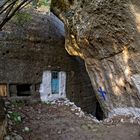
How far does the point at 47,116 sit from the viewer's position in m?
10.7

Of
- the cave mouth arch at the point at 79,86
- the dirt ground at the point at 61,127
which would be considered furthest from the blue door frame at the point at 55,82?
the dirt ground at the point at 61,127

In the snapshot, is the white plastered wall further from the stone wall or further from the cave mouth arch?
the cave mouth arch

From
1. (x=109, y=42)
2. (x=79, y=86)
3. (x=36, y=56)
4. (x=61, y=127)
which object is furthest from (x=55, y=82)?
(x=109, y=42)

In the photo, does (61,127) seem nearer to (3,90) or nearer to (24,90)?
(3,90)

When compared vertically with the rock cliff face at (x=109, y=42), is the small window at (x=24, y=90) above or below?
below

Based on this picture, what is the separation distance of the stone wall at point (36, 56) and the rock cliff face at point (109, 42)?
77.2 inches

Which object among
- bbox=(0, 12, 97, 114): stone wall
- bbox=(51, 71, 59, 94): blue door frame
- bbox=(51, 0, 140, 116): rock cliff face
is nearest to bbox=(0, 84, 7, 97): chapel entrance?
bbox=(0, 12, 97, 114): stone wall

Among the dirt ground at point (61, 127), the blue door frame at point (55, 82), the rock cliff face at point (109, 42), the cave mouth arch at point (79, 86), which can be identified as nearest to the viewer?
the rock cliff face at point (109, 42)

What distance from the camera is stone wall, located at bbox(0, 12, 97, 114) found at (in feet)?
39.5

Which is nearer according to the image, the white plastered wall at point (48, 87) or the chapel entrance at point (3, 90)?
the chapel entrance at point (3, 90)

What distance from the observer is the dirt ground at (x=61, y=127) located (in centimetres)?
846

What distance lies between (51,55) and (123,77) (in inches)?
165

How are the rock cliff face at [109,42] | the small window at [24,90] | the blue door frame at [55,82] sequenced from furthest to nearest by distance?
the blue door frame at [55,82] → the small window at [24,90] → the rock cliff face at [109,42]

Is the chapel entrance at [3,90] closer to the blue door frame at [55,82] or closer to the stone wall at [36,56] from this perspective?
the stone wall at [36,56]
